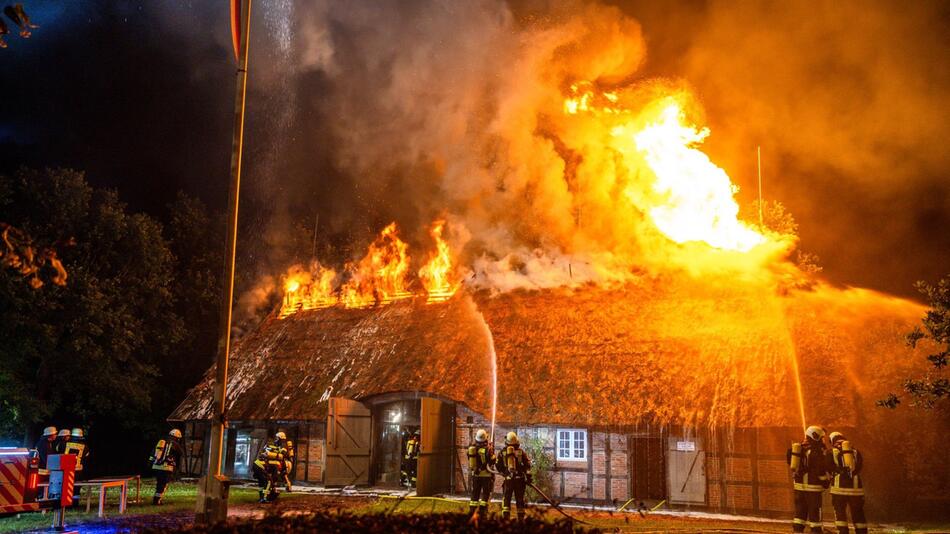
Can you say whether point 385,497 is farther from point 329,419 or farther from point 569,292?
point 569,292

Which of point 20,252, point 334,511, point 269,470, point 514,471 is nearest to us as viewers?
point 20,252

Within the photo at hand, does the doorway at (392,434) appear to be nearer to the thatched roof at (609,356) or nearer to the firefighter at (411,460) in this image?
the firefighter at (411,460)

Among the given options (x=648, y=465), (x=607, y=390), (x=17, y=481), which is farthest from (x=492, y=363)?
(x=17, y=481)

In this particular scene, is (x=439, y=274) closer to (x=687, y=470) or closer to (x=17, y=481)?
(x=687, y=470)

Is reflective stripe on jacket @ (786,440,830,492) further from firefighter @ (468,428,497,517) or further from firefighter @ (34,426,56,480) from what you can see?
firefighter @ (34,426,56,480)

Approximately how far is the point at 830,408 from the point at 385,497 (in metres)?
11.7

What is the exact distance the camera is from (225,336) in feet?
37.3

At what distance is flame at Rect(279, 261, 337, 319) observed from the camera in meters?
28.3

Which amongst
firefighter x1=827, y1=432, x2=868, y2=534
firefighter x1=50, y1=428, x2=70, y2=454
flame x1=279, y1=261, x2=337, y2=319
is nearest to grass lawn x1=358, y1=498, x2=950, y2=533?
firefighter x1=827, y1=432, x2=868, y2=534

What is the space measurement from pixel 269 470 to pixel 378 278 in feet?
34.8

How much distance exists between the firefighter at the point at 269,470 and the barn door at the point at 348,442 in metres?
2.17

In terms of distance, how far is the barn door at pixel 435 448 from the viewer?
64.5ft

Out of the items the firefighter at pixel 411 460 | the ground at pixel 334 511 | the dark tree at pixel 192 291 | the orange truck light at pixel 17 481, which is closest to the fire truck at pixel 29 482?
the orange truck light at pixel 17 481

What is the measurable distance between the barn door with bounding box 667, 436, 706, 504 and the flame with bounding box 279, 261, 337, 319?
15.0m
